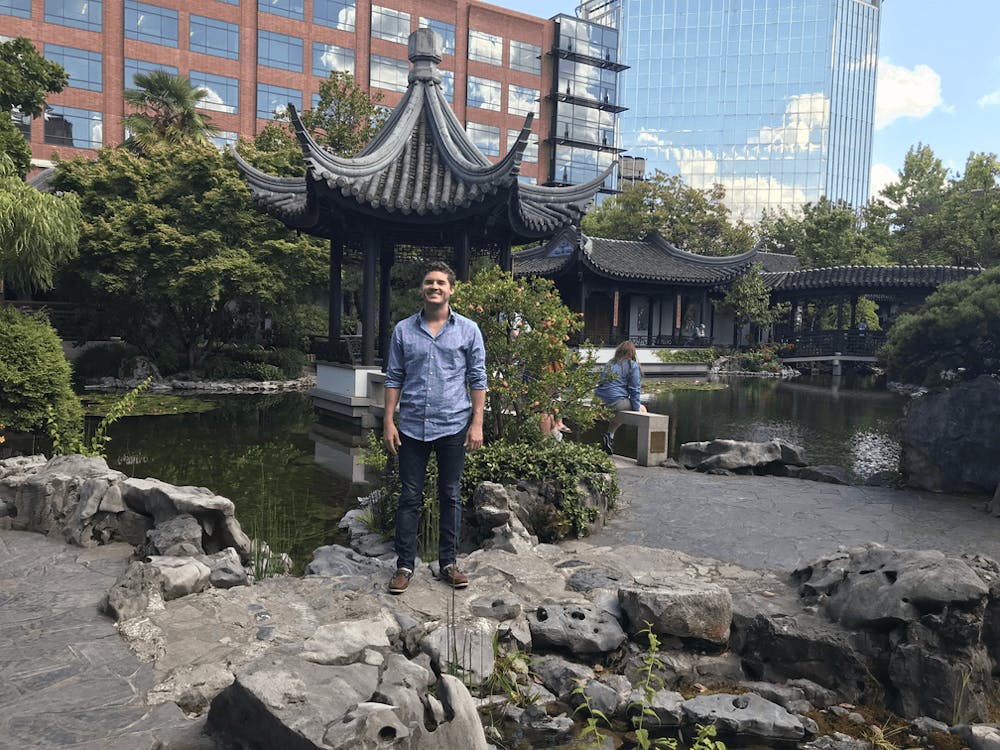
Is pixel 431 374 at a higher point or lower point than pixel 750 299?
lower

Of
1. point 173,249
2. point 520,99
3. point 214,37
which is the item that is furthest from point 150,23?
point 520,99

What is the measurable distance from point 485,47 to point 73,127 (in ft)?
80.1

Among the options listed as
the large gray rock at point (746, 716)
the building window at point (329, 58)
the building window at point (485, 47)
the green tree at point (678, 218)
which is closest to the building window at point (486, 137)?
the building window at point (485, 47)

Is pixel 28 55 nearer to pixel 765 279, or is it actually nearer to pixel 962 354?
pixel 962 354

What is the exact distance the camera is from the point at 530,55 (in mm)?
48875

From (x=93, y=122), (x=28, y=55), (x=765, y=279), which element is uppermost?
(x=93, y=122)

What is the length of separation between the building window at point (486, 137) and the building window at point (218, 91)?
14.5m

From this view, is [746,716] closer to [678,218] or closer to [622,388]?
[622,388]

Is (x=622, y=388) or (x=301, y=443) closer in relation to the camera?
(x=622, y=388)

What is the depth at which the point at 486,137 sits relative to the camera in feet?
155

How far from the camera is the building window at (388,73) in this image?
42.5 m

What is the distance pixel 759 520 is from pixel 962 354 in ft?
12.2

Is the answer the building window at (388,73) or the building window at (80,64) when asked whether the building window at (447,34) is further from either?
the building window at (80,64)

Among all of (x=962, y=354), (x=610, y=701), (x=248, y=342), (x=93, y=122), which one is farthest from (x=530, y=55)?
(x=610, y=701)
